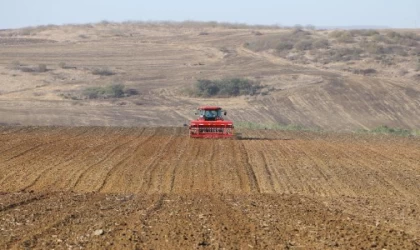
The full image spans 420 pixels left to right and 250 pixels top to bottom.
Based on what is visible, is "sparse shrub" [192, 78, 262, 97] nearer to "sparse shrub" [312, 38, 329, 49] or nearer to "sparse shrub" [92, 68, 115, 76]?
"sparse shrub" [92, 68, 115, 76]

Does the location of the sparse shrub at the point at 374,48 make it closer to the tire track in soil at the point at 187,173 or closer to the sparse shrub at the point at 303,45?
the sparse shrub at the point at 303,45

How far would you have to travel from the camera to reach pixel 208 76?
8194cm

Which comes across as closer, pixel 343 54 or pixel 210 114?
pixel 210 114

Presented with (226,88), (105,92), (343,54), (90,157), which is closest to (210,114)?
(90,157)

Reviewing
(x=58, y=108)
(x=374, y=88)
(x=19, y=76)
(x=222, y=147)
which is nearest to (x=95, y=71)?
(x=19, y=76)

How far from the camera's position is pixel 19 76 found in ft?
266

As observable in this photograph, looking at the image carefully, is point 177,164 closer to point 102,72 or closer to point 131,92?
point 131,92

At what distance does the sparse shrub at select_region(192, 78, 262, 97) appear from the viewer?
7254 centimetres

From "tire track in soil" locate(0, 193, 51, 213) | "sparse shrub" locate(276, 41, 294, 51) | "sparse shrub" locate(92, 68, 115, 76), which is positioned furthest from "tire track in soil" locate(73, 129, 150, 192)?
"sparse shrub" locate(276, 41, 294, 51)

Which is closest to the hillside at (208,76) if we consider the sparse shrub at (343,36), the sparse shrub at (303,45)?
the sparse shrub at (303,45)

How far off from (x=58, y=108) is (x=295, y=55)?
3433 cm

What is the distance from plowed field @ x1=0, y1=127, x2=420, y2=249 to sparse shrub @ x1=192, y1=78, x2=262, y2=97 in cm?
3293

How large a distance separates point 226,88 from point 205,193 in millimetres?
53472

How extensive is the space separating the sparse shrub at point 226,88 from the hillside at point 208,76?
2.94ft
